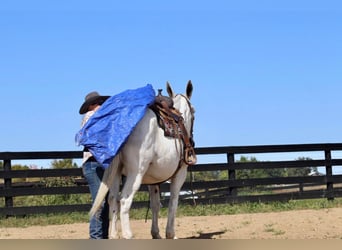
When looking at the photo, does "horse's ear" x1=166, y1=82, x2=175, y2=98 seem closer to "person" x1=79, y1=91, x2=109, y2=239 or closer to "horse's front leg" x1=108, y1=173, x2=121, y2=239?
"person" x1=79, y1=91, x2=109, y2=239

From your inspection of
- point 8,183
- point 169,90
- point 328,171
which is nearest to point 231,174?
point 328,171

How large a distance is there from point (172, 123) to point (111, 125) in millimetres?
1027

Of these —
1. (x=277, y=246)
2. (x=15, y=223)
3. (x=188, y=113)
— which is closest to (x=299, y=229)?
(x=188, y=113)

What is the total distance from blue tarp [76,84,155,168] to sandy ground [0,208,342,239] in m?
2.42

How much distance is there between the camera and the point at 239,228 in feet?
27.2

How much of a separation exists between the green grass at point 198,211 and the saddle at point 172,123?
3.49 metres

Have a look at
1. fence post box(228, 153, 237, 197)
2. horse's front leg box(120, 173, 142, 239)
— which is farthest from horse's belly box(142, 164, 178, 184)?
fence post box(228, 153, 237, 197)

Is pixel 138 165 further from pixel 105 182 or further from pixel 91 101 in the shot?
pixel 91 101

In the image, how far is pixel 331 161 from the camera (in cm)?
1162

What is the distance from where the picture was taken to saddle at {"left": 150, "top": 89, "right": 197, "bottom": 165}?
247 inches

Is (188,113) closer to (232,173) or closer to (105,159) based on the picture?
(105,159)

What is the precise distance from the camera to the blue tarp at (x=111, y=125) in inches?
220

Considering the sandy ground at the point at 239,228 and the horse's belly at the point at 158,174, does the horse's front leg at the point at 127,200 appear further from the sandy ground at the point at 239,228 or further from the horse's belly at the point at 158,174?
the sandy ground at the point at 239,228

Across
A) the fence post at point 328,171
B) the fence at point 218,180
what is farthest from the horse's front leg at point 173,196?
the fence post at point 328,171
